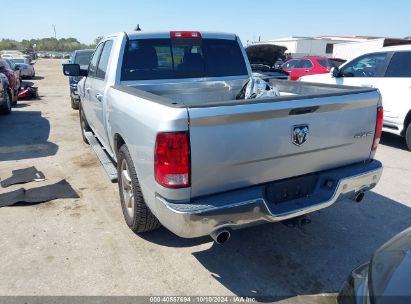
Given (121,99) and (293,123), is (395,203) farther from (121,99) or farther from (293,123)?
(121,99)

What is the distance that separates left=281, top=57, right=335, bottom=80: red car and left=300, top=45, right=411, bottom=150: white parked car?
716 cm

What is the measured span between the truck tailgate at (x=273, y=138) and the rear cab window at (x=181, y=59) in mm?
1889

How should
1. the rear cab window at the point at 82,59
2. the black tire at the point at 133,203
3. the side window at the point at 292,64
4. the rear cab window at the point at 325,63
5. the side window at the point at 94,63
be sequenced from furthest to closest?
the side window at the point at 292,64
the rear cab window at the point at 325,63
the rear cab window at the point at 82,59
the side window at the point at 94,63
the black tire at the point at 133,203

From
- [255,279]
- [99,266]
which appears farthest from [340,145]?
[99,266]

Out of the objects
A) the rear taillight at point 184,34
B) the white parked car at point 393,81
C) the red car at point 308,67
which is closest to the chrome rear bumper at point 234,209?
the rear taillight at point 184,34

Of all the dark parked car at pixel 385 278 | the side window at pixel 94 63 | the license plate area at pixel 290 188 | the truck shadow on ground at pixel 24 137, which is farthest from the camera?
the truck shadow on ground at pixel 24 137

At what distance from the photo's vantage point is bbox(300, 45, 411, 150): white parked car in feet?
21.7

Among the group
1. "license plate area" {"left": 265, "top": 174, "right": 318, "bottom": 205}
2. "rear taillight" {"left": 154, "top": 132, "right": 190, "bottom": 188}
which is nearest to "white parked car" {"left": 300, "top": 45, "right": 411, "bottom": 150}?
"license plate area" {"left": 265, "top": 174, "right": 318, "bottom": 205}

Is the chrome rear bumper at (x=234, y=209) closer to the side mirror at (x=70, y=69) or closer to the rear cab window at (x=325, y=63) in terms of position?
the side mirror at (x=70, y=69)

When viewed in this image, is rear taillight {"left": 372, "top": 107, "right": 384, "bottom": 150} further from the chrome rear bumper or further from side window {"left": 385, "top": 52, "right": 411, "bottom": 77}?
side window {"left": 385, "top": 52, "right": 411, "bottom": 77}

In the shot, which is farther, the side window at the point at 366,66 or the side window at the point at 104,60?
the side window at the point at 366,66

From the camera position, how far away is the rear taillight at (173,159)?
94.6 inches

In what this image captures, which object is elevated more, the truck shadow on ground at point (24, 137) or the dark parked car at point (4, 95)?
the dark parked car at point (4, 95)

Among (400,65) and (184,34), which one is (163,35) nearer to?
(184,34)
